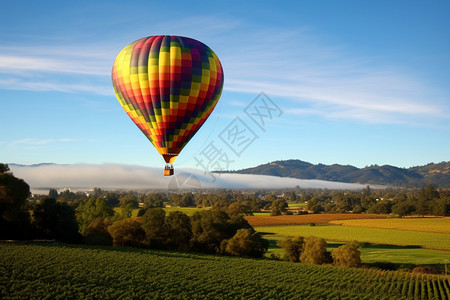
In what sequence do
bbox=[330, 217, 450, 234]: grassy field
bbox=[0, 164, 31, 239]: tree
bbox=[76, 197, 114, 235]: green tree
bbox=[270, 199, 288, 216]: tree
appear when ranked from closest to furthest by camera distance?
bbox=[0, 164, 31, 239]: tree, bbox=[76, 197, 114, 235]: green tree, bbox=[330, 217, 450, 234]: grassy field, bbox=[270, 199, 288, 216]: tree

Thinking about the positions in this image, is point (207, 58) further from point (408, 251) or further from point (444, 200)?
point (444, 200)

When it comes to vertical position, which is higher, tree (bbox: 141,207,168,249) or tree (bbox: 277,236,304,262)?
tree (bbox: 141,207,168,249)

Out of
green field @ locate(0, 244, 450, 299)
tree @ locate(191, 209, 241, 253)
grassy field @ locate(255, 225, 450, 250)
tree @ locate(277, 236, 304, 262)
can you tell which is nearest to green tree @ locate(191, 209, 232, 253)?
tree @ locate(191, 209, 241, 253)

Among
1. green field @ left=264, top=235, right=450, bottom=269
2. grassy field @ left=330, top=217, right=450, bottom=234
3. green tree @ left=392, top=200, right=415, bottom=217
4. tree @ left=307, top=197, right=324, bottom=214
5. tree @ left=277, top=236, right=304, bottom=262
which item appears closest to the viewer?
green field @ left=264, top=235, right=450, bottom=269

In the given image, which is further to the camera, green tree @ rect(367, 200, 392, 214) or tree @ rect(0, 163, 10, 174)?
green tree @ rect(367, 200, 392, 214)

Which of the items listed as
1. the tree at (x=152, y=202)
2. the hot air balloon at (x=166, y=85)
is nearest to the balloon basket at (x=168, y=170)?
the hot air balloon at (x=166, y=85)

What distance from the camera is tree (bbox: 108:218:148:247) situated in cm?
4738

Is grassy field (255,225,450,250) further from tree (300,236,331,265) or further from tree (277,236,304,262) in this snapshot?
tree (300,236,331,265)

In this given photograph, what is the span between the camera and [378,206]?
101438 mm

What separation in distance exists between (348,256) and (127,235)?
2316 centimetres

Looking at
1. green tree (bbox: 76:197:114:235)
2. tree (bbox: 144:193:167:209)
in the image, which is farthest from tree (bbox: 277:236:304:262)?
tree (bbox: 144:193:167:209)

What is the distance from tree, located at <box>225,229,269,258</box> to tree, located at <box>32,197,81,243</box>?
56.6ft

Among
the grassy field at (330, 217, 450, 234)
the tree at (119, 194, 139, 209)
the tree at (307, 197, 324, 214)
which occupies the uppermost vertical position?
the tree at (119, 194, 139, 209)

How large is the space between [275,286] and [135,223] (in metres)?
24.2
